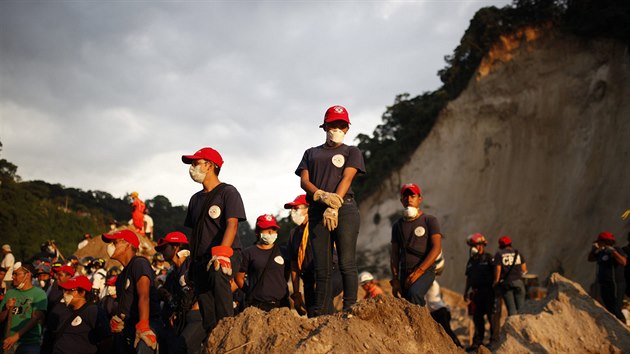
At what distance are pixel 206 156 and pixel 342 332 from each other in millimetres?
2197

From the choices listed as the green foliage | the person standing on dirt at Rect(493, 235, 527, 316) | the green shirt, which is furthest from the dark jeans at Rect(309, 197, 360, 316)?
the green foliage

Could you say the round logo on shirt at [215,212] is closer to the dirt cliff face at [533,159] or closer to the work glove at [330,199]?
the work glove at [330,199]

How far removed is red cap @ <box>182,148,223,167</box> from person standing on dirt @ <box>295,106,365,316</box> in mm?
691

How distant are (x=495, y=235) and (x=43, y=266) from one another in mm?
17628

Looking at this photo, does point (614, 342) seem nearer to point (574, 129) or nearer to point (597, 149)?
point (597, 149)

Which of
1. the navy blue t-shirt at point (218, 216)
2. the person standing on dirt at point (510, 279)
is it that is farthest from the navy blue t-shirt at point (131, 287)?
the person standing on dirt at point (510, 279)

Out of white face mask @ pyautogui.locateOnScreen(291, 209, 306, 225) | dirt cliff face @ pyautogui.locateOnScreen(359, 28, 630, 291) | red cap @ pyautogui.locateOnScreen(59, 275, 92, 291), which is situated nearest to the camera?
red cap @ pyautogui.locateOnScreen(59, 275, 92, 291)

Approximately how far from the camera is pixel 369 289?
828 centimetres

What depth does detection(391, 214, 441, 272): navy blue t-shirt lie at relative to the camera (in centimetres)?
626

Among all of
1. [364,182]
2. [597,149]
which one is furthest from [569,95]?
[364,182]

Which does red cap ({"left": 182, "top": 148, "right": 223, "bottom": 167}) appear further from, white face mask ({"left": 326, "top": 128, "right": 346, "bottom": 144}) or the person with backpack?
the person with backpack

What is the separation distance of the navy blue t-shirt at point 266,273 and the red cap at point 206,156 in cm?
189

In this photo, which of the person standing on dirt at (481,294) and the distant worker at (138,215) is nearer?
the person standing on dirt at (481,294)

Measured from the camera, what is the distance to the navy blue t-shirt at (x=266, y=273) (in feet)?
21.4
